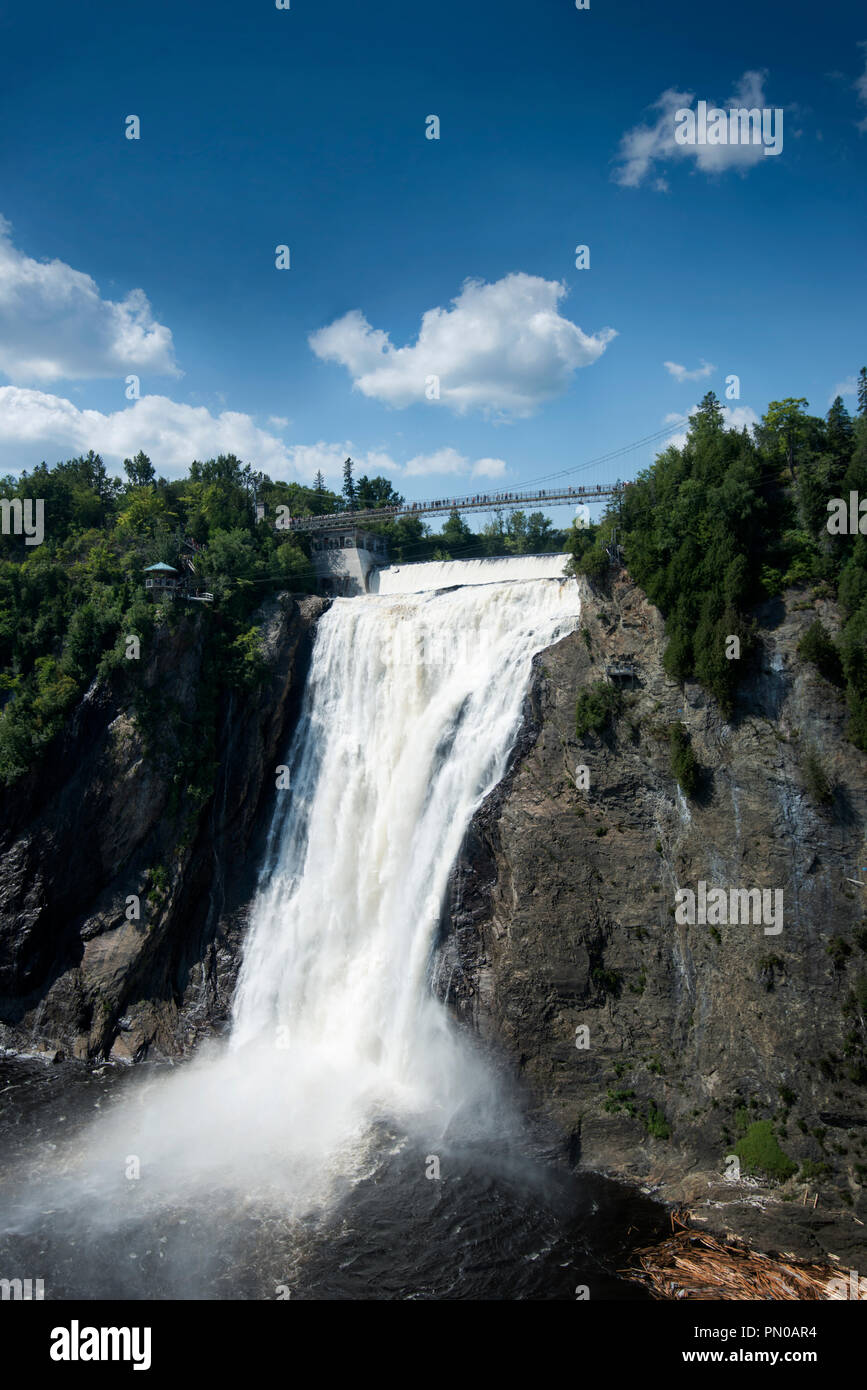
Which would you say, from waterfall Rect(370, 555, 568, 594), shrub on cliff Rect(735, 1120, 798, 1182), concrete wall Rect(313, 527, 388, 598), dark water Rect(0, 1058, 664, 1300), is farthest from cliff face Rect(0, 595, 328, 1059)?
shrub on cliff Rect(735, 1120, 798, 1182)

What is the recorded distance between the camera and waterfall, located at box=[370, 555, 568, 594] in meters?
41.9

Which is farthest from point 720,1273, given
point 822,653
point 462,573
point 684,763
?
point 462,573

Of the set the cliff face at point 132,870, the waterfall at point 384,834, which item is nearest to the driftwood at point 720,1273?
the waterfall at point 384,834

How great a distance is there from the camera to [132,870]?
116 ft

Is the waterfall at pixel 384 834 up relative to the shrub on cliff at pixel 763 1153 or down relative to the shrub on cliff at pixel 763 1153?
up

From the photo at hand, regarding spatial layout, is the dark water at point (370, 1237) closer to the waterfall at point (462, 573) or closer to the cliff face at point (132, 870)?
the cliff face at point (132, 870)

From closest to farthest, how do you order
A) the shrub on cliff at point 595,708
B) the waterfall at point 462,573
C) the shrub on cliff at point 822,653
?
the shrub on cliff at point 822,653 → the shrub on cliff at point 595,708 → the waterfall at point 462,573

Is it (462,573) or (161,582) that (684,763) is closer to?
(462,573)

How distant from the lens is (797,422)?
30219 millimetres

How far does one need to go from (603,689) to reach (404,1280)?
61.0 feet

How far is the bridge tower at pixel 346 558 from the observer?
50344mm

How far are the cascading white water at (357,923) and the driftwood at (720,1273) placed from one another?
263 inches
